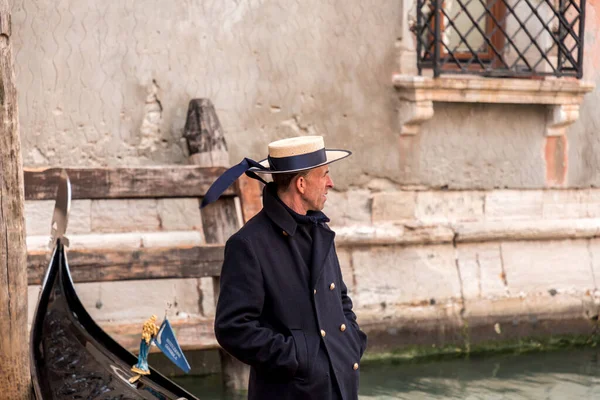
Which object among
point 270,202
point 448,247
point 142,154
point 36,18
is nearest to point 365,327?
point 448,247

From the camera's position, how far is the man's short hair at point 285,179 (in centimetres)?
274

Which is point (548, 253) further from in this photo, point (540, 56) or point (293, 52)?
point (293, 52)

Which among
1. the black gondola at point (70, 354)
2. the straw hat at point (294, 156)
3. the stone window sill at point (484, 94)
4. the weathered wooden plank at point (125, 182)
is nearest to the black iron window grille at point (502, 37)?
the stone window sill at point (484, 94)

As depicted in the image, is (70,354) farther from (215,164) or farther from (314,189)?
(215,164)

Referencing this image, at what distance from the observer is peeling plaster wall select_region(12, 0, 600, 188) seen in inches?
214

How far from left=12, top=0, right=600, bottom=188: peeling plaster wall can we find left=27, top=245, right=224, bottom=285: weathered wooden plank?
42.5 inches

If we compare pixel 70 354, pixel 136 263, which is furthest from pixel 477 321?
pixel 70 354

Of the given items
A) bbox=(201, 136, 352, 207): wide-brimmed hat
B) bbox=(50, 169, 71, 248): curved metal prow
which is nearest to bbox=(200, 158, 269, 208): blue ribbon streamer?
bbox=(201, 136, 352, 207): wide-brimmed hat

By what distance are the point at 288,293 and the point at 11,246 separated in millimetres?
1560

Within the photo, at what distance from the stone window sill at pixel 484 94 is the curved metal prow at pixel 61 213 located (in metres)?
2.41


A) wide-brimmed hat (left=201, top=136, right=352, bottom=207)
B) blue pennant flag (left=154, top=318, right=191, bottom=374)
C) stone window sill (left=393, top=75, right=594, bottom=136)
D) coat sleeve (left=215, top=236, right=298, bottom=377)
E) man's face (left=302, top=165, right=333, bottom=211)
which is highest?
stone window sill (left=393, top=75, right=594, bottom=136)

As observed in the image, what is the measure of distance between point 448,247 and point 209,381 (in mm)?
1769

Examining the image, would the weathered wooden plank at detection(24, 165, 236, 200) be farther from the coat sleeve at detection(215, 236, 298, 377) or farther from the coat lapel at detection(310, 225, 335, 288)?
the coat sleeve at detection(215, 236, 298, 377)

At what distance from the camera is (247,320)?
8.47 ft
